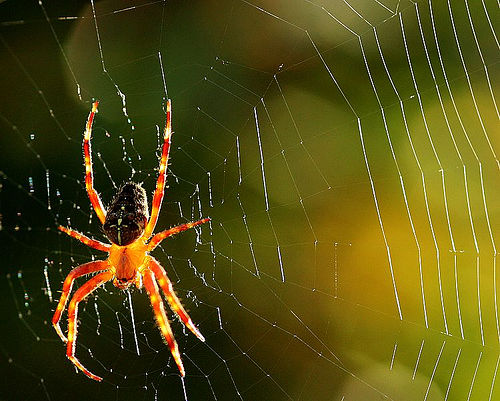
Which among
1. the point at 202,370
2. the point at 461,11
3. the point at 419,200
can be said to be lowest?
the point at 202,370

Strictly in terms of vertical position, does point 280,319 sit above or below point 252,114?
below

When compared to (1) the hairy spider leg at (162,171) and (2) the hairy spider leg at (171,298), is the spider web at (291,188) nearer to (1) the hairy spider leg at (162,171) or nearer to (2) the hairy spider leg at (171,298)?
(2) the hairy spider leg at (171,298)

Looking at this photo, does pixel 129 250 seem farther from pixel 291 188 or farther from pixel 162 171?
pixel 291 188

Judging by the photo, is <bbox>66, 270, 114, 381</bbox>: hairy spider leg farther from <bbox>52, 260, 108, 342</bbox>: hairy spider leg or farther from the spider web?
the spider web

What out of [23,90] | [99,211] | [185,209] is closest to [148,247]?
[99,211]

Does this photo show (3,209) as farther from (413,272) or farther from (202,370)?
(413,272)

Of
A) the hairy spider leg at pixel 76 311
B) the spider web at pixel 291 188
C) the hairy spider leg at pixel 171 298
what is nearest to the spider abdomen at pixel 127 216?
the hairy spider leg at pixel 171 298

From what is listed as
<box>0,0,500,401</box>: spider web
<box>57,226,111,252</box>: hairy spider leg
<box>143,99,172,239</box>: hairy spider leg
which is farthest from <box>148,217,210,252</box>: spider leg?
<box>0,0,500,401</box>: spider web
